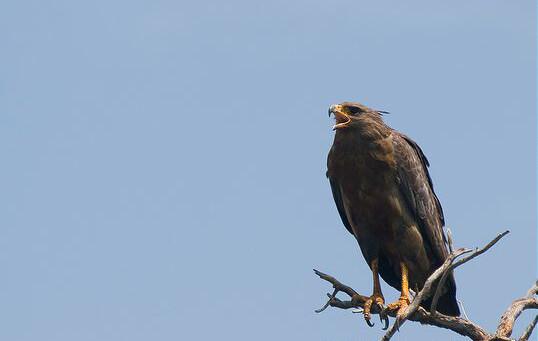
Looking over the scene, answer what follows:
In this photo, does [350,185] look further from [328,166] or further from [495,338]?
[495,338]

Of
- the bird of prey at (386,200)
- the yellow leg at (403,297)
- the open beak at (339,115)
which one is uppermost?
the open beak at (339,115)

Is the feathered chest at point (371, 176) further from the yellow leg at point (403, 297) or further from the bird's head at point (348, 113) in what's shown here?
the yellow leg at point (403, 297)

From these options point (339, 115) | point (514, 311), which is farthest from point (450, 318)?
point (339, 115)

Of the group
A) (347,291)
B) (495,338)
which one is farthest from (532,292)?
(347,291)

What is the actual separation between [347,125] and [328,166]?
482 millimetres

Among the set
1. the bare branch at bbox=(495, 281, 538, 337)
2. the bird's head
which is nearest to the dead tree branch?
the bare branch at bbox=(495, 281, 538, 337)

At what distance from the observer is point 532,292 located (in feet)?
32.4

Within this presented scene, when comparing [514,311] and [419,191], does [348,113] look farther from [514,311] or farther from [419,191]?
[514,311]

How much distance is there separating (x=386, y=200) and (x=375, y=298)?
3.13 ft

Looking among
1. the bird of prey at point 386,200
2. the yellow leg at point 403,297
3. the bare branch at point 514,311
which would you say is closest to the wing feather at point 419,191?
the bird of prey at point 386,200

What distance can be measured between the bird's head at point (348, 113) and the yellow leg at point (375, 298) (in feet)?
4.51

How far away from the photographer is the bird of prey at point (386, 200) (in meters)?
11.4

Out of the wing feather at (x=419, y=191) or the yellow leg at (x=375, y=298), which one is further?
the wing feather at (x=419, y=191)

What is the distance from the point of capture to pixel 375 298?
11148 millimetres
